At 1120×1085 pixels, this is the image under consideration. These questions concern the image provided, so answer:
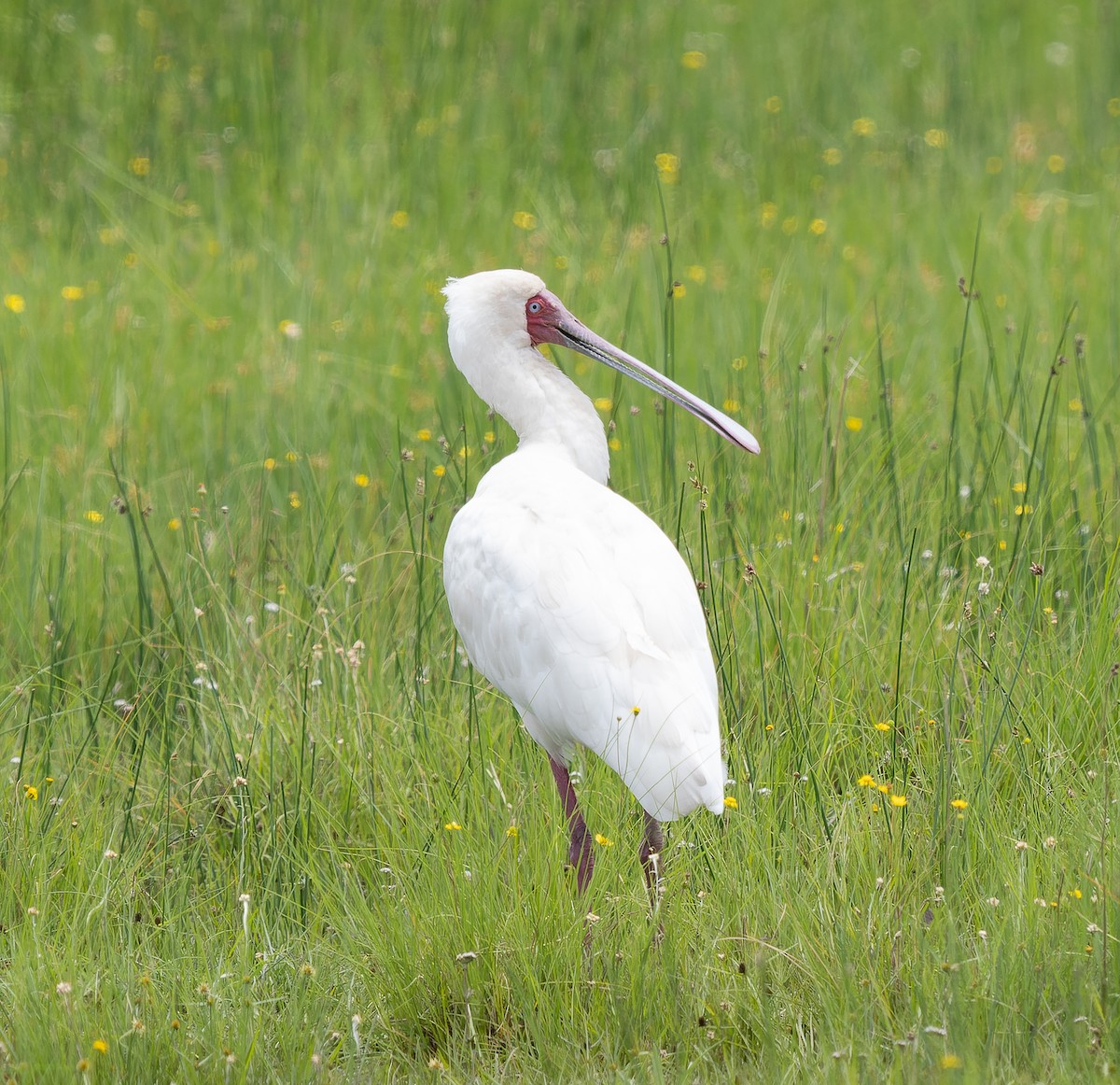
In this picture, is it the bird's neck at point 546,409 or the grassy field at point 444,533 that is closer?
the grassy field at point 444,533

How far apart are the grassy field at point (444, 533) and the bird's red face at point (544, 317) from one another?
0.31m

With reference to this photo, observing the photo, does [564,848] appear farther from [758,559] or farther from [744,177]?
[744,177]

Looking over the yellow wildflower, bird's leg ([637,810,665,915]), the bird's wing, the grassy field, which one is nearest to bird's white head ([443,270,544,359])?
the grassy field

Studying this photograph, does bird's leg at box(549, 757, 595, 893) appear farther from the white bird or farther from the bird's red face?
the bird's red face

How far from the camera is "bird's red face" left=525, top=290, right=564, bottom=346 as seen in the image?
13.7 ft

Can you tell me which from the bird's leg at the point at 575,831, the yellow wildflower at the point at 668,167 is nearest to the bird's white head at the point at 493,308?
the bird's leg at the point at 575,831

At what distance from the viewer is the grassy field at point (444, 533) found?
2.95m

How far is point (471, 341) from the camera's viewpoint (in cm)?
409

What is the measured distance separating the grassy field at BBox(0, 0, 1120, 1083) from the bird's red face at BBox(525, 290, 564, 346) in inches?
12.4

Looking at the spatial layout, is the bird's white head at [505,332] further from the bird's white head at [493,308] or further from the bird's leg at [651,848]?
the bird's leg at [651,848]

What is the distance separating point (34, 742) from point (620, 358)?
177 cm

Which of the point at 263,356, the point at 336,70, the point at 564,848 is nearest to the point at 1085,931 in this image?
the point at 564,848

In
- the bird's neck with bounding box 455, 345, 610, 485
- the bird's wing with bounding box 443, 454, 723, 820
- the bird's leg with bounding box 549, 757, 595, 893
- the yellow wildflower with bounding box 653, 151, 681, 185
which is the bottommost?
the bird's leg with bounding box 549, 757, 595, 893

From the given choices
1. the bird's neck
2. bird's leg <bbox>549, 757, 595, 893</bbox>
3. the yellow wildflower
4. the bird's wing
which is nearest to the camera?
the bird's wing
